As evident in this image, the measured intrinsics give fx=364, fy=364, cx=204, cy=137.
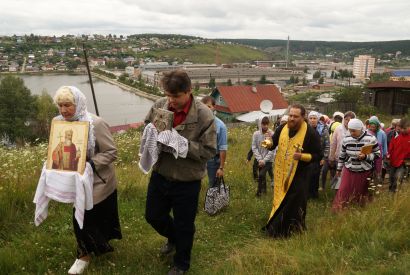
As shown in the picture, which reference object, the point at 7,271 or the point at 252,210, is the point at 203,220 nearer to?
the point at 252,210

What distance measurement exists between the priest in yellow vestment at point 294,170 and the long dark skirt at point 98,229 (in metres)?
2.05

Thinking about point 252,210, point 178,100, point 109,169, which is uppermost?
point 178,100

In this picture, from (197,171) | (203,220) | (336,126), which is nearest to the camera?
(197,171)

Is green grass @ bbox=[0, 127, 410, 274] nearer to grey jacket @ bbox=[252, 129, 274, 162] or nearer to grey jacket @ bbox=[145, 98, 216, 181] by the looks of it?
grey jacket @ bbox=[145, 98, 216, 181]

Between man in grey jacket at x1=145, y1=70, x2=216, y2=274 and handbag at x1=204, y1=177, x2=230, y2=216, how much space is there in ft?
5.56

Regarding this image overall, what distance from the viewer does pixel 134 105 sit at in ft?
208

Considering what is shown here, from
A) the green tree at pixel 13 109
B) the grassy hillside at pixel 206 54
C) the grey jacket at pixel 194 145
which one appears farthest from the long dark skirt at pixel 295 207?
the grassy hillside at pixel 206 54

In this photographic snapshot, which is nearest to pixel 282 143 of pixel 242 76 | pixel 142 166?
pixel 142 166

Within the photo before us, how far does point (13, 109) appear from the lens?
3803 centimetres

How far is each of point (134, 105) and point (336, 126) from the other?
5861 centimetres

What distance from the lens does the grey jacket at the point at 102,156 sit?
315cm

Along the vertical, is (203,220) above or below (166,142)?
below

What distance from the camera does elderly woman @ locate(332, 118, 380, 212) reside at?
16.8 ft

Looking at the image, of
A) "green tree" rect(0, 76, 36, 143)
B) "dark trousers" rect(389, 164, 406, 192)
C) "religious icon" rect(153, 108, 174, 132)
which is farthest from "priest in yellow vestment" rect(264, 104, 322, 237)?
"green tree" rect(0, 76, 36, 143)
